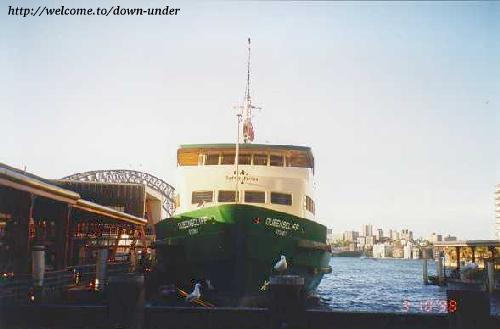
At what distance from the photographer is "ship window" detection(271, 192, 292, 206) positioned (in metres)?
18.0

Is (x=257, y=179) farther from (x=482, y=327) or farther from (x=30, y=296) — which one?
(x=482, y=327)

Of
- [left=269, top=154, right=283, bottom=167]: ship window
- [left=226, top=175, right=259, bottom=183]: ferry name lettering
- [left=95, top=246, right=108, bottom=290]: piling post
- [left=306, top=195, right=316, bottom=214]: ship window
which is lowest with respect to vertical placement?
[left=95, top=246, right=108, bottom=290]: piling post

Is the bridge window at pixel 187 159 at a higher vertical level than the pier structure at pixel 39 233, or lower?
higher

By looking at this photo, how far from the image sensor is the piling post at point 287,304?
5840mm

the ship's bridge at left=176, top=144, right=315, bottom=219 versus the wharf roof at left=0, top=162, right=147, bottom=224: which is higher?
the ship's bridge at left=176, top=144, right=315, bottom=219

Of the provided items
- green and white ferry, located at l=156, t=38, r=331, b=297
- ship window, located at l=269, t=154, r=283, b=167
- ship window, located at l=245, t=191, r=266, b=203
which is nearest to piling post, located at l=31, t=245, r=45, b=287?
green and white ferry, located at l=156, t=38, r=331, b=297

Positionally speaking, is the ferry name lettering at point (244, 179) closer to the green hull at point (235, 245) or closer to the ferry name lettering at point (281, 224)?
the green hull at point (235, 245)

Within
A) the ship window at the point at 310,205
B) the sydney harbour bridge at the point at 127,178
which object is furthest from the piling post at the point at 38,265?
the sydney harbour bridge at the point at 127,178

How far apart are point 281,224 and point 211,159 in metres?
5.25

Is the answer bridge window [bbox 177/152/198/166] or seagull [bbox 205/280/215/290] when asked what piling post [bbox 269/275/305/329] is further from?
bridge window [bbox 177/152/198/166]

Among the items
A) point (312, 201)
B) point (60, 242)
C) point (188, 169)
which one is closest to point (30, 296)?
point (60, 242)

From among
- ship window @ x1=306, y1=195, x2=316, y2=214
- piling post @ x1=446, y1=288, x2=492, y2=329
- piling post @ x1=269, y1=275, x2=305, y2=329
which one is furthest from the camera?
ship window @ x1=306, y1=195, x2=316, y2=214

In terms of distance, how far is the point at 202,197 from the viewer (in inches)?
715

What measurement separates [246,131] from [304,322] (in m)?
18.6
